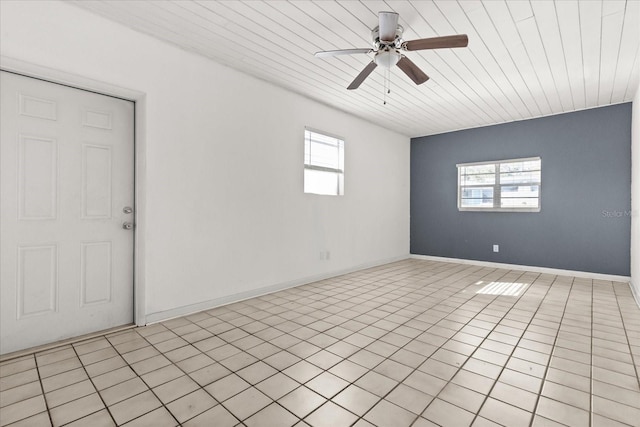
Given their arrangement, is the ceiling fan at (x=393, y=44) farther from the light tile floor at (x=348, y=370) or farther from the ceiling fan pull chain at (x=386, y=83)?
the light tile floor at (x=348, y=370)

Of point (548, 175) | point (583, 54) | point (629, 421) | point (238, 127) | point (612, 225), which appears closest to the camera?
point (629, 421)

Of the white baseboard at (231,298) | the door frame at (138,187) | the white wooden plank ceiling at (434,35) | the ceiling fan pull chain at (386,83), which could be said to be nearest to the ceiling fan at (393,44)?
the white wooden plank ceiling at (434,35)

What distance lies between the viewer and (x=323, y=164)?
519cm

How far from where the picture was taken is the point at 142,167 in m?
3.07

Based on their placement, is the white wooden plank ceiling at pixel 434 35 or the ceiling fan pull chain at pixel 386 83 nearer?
the white wooden plank ceiling at pixel 434 35

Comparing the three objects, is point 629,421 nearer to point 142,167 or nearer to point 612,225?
point 142,167

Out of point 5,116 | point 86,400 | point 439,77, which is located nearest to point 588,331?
point 439,77

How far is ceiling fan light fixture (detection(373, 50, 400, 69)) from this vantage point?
9.23ft

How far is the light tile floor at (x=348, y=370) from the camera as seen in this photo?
1761 millimetres

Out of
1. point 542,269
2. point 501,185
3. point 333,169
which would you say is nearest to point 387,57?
point 333,169

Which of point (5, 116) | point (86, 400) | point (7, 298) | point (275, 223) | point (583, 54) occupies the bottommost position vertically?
point (86, 400)

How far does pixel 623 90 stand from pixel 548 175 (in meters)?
1.59

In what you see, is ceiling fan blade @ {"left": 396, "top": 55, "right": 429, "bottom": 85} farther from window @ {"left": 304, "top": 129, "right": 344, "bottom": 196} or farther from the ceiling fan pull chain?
window @ {"left": 304, "top": 129, "right": 344, "bottom": 196}

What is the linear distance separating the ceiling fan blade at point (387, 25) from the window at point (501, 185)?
453cm
